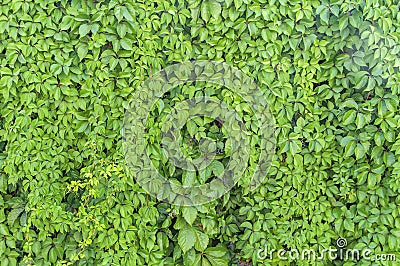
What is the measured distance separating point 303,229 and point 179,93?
3.47 ft

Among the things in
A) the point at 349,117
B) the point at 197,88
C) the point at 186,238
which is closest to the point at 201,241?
the point at 186,238

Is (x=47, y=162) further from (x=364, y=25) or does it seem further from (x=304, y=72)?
(x=364, y=25)

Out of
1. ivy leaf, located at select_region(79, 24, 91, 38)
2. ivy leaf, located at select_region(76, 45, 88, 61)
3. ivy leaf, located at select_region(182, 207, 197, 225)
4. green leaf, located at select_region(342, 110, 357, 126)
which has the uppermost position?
ivy leaf, located at select_region(79, 24, 91, 38)

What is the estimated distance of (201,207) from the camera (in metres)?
2.42

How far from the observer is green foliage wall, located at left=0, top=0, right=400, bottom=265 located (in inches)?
90.7

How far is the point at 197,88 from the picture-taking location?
237 cm

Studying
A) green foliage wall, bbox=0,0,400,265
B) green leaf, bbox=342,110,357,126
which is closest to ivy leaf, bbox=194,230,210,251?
green foliage wall, bbox=0,0,400,265

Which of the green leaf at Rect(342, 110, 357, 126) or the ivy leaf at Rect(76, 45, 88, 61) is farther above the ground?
the ivy leaf at Rect(76, 45, 88, 61)

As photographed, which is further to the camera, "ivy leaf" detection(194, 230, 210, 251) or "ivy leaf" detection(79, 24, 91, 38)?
"ivy leaf" detection(194, 230, 210, 251)

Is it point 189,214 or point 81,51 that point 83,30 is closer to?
point 81,51

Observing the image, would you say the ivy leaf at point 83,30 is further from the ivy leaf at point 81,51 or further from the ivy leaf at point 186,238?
the ivy leaf at point 186,238

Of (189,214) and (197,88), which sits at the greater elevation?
(197,88)

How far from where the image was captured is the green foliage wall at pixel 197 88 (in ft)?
7.55

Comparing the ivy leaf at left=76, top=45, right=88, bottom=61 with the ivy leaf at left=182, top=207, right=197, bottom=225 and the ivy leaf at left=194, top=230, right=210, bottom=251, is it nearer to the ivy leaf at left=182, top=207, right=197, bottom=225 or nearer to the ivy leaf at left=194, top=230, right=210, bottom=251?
the ivy leaf at left=182, top=207, right=197, bottom=225
